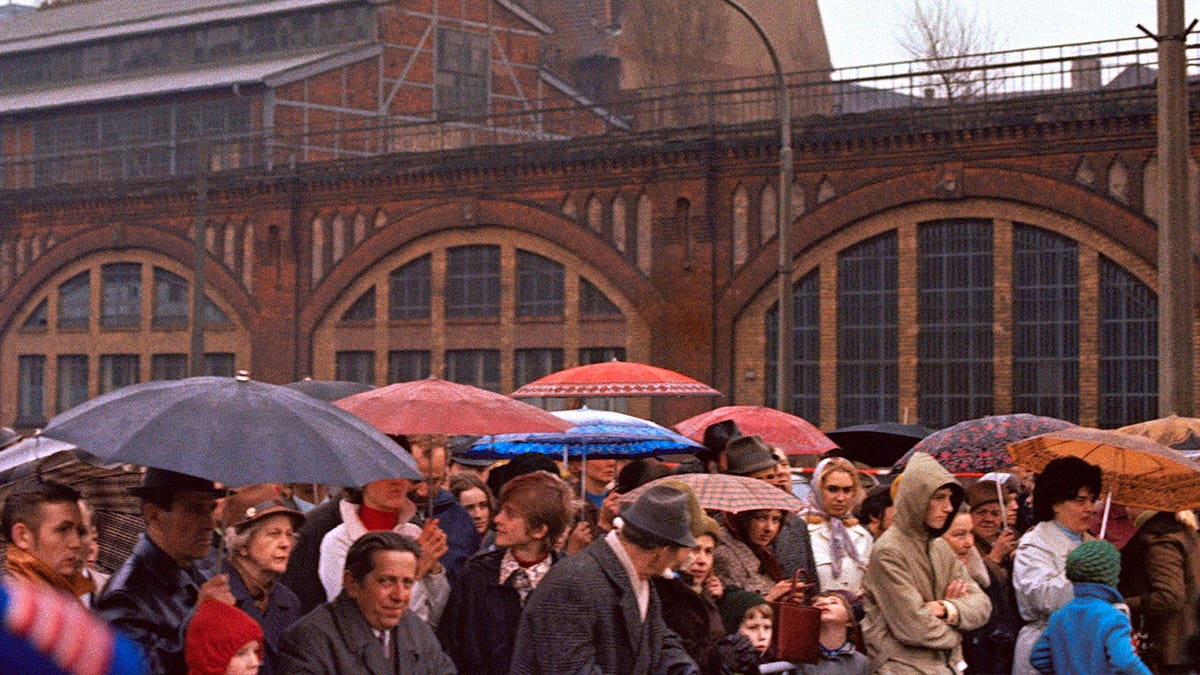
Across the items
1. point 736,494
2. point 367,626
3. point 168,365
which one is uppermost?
point 168,365

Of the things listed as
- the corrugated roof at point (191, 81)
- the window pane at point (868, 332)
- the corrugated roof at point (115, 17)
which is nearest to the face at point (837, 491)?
the window pane at point (868, 332)

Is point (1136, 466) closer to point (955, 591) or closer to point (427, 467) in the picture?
point (955, 591)

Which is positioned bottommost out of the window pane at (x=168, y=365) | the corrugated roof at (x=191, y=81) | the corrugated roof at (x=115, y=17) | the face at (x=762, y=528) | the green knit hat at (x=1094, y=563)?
the green knit hat at (x=1094, y=563)

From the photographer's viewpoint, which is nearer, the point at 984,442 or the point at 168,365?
the point at 984,442

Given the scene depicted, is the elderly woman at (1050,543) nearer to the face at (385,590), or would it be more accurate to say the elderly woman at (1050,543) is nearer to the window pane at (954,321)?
the face at (385,590)

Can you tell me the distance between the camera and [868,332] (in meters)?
32.5

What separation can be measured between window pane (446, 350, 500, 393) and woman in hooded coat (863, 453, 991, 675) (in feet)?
94.5

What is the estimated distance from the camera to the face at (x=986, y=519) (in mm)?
Result: 10648

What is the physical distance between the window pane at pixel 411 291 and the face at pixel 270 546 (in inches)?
1229

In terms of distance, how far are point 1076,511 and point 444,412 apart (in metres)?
3.40

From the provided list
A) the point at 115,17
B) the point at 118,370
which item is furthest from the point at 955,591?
the point at 115,17

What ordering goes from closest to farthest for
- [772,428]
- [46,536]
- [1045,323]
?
[46,536], [772,428], [1045,323]

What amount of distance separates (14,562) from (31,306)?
4009 centimetres

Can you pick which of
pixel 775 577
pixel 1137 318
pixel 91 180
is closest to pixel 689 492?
pixel 775 577
